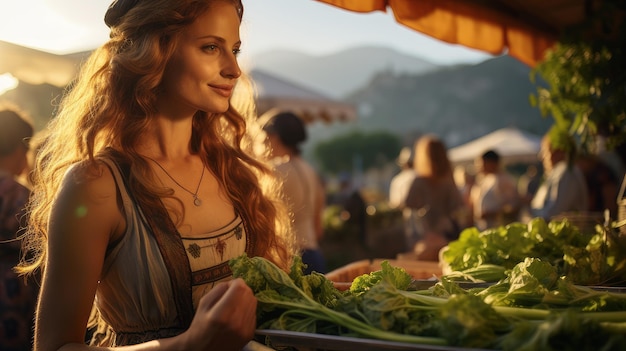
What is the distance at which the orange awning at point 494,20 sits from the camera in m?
3.39

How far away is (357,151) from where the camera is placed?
8594cm

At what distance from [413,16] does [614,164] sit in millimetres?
3372

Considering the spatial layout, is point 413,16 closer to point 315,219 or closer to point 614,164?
point 315,219

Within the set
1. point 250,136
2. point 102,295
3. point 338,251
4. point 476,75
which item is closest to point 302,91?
point 338,251

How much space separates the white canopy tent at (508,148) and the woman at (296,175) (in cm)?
1174

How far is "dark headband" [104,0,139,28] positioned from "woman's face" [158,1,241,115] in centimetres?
20

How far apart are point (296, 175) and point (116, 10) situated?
2.70m

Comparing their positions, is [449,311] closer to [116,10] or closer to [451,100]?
[116,10]

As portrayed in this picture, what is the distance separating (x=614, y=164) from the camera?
18.6 feet

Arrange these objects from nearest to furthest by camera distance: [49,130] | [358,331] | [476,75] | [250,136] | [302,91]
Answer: [358,331], [49,130], [250,136], [302,91], [476,75]

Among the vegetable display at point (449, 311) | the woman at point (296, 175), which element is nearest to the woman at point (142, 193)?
the vegetable display at point (449, 311)

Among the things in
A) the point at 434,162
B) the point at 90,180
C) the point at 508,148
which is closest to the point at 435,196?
the point at 434,162

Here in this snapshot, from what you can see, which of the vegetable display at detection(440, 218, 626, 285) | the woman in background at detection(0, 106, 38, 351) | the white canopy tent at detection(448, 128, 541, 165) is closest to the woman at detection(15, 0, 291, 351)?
the vegetable display at detection(440, 218, 626, 285)

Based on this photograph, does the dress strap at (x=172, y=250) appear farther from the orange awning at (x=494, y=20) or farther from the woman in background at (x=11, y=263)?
the woman in background at (x=11, y=263)
